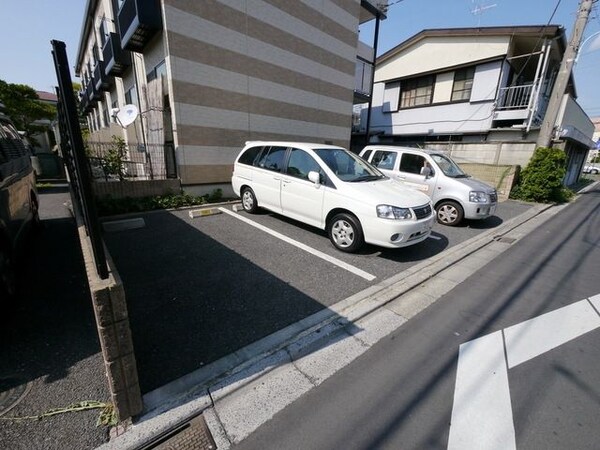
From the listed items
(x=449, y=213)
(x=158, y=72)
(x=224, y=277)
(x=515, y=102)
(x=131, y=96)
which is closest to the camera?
(x=224, y=277)

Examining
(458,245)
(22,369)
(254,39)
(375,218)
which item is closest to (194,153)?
(254,39)

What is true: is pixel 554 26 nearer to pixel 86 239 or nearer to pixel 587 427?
pixel 587 427

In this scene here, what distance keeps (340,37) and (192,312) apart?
11987mm

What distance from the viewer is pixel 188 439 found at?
1.75 metres

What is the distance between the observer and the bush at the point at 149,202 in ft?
20.6

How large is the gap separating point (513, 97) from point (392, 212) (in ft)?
42.9

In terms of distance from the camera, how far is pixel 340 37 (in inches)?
428

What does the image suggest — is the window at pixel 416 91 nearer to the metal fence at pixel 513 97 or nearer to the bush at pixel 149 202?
the metal fence at pixel 513 97

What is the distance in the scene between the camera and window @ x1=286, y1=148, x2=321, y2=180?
197 inches

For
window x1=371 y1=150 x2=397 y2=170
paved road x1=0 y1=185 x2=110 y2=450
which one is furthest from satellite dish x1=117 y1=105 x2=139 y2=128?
window x1=371 y1=150 x2=397 y2=170

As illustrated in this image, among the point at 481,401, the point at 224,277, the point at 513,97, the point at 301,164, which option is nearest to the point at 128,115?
the point at 301,164

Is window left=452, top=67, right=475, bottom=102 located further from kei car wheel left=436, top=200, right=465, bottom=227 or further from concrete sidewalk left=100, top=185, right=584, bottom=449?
concrete sidewalk left=100, top=185, right=584, bottom=449

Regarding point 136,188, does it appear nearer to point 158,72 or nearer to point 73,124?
point 158,72

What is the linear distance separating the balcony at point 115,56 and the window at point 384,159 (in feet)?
29.5
